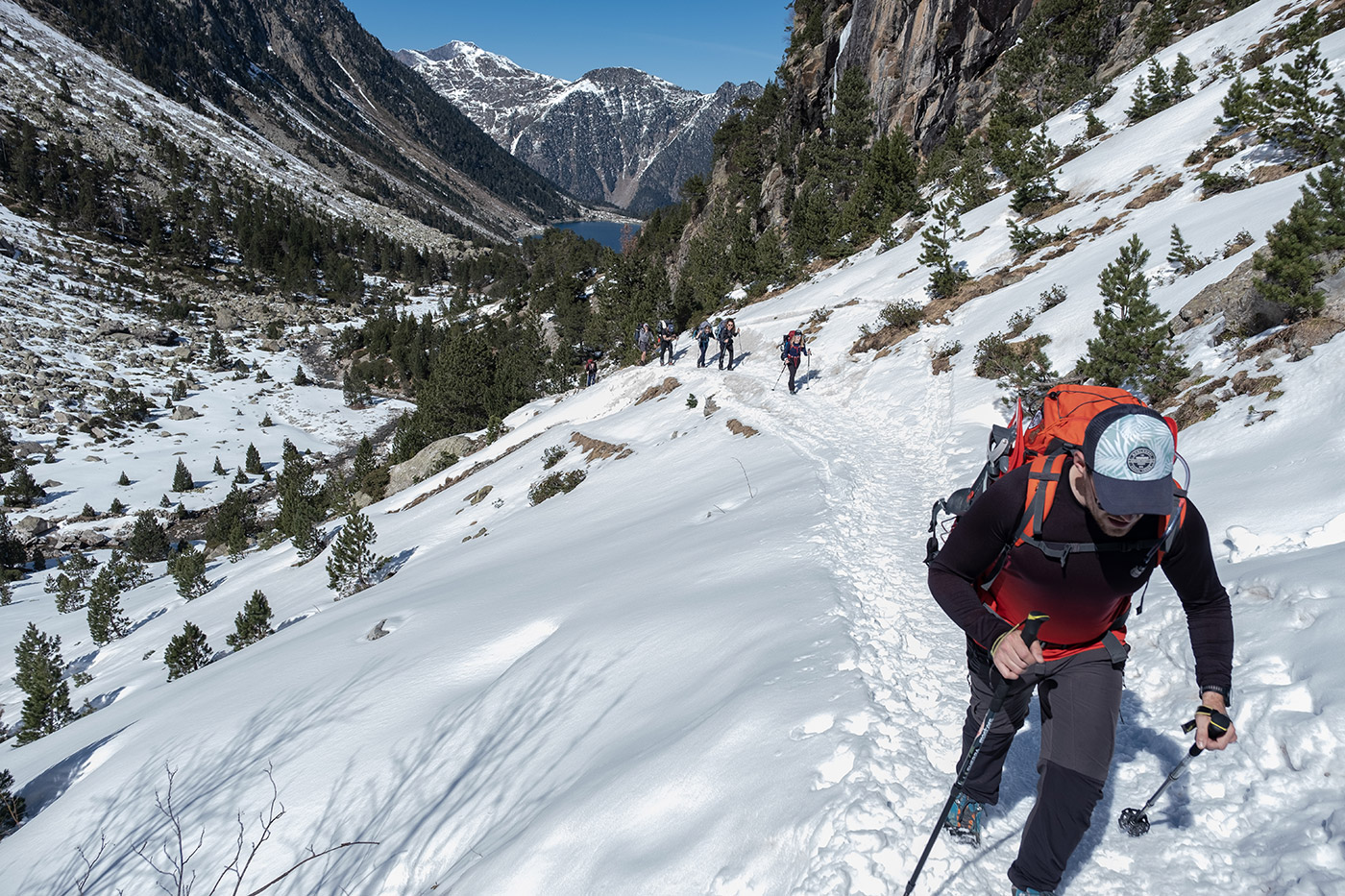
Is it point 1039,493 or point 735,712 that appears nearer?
point 1039,493

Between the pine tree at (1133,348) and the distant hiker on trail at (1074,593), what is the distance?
8167mm

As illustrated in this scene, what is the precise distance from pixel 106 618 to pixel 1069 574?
96.9 feet

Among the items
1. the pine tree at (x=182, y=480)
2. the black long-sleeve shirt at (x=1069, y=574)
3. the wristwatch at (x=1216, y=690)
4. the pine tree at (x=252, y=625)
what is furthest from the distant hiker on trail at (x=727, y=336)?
the pine tree at (x=182, y=480)

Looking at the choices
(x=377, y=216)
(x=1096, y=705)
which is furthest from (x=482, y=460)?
(x=377, y=216)

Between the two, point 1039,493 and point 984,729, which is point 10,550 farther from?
point 1039,493

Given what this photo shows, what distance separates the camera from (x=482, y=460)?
27.6 metres

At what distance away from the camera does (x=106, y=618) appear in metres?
22.0

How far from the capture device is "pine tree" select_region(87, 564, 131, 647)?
21.8 meters

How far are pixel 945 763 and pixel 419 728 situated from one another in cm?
467

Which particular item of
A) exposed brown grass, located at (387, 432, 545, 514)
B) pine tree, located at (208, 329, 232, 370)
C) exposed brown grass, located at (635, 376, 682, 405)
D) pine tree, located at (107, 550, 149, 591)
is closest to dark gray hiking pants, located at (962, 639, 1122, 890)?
exposed brown grass, located at (635, 376, 682, 405)

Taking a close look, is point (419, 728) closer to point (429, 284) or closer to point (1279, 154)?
point (1279, 154)

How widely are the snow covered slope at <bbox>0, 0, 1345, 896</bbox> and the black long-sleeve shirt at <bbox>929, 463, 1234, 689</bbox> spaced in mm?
1119

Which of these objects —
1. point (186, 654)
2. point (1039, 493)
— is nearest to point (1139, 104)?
point (1039, 493)

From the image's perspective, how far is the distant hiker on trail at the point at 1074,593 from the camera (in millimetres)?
2180
